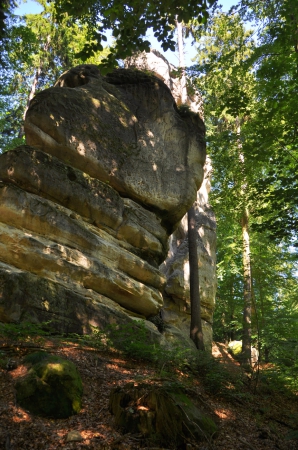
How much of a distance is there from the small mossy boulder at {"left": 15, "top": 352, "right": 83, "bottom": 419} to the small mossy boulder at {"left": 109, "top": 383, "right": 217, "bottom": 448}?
2.12ft

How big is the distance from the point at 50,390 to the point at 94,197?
24.7 feet

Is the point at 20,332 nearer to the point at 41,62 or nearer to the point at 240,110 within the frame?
the point at 240,110

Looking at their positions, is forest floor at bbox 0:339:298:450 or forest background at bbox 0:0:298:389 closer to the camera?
forest floor at bbox 0:339:298:450

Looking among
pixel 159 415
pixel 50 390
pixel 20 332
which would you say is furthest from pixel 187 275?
pixel 50 390

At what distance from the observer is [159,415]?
5145mm

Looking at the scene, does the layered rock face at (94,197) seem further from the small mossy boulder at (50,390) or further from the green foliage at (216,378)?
the small mossy boulder at (50,390)

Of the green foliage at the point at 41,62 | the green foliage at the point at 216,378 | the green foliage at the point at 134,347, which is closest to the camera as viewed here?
the green foliage at the point at 216,378

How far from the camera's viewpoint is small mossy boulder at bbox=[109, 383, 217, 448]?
5.01 meters

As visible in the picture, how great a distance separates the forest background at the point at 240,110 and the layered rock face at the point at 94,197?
201cm

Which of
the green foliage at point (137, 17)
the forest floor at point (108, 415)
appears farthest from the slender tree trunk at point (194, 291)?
the green foliage at point (137, 17)

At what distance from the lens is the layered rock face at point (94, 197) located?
953 centimetres

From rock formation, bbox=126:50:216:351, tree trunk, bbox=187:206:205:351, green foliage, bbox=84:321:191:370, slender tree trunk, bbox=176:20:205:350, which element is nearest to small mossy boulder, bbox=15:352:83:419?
green foliage, bbox=84:321:191:370

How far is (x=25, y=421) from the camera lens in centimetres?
481

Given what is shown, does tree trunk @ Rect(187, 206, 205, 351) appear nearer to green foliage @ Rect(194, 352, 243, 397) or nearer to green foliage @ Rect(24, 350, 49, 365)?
green foliage @ Rect(194, 352, 243, 397)
